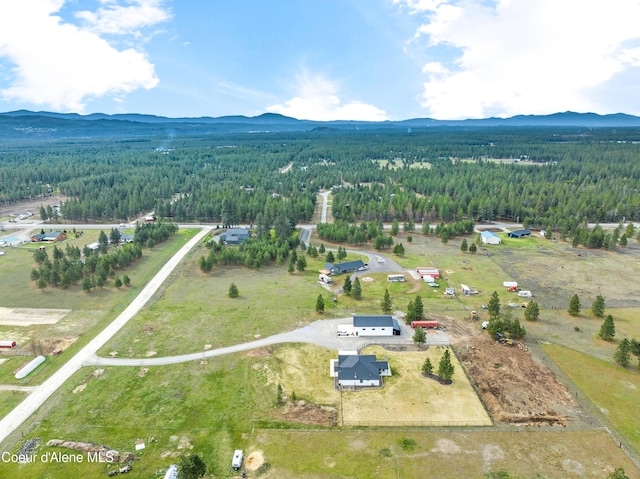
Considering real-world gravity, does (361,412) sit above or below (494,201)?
below

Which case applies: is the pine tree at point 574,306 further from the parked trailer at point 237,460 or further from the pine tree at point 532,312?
the parked trailer at point 237,460

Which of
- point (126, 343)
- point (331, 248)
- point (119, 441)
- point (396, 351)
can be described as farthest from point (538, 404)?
point (331, 248)

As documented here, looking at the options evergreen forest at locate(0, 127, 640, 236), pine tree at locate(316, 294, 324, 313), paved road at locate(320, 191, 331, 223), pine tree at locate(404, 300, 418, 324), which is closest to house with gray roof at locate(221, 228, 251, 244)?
evergreen forest at locate(0, 127, 640, 236)

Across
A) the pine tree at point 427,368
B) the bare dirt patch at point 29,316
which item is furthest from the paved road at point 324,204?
the pine tree at point 427,368

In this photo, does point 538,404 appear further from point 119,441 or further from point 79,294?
point 79,294

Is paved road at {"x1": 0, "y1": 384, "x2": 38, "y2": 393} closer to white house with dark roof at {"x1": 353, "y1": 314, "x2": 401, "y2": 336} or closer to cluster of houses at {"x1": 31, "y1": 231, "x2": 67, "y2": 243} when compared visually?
white house with dark roof at {"x1": 353, "y1": 314, "x2": 401, "y2": 336}
